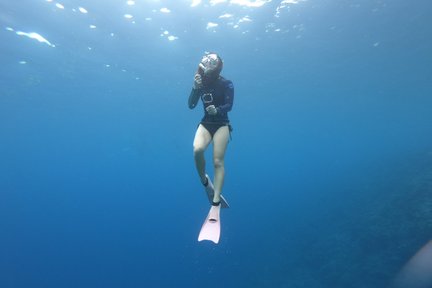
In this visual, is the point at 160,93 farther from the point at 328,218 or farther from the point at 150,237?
the point at 328,218

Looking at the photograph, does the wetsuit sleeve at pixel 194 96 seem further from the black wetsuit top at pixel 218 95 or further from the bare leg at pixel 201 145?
the bare leg at pixel 201 145

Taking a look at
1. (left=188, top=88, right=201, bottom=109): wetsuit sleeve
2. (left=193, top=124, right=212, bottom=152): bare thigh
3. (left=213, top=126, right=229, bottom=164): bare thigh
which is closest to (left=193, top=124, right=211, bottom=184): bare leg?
(left=193, top=124, right=212, bottom=152): bare thigh

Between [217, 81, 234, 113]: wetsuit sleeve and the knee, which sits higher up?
[217, 81, 234, 113]: wetsuit sleeve

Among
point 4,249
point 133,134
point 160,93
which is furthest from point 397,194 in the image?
point 133,134

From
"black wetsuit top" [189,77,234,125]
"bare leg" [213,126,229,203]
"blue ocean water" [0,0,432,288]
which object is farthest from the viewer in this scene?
"blue ocean water" [0,0,432,288]

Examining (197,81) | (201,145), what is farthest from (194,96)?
(201,145)

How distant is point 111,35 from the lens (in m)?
19.7

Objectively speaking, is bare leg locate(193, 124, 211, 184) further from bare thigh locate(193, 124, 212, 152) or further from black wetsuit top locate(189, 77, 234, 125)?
black wetsuit top locate(189, 77, 234, 125)

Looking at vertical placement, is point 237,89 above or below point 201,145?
above

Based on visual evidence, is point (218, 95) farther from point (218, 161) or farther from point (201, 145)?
point (218, 161)

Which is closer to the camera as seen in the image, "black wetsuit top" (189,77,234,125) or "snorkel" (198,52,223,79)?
"snorkel" (198,52,223,79)

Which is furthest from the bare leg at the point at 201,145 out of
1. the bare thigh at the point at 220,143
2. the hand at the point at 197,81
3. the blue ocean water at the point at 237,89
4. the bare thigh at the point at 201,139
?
the blue ocean water at the point at 237,89

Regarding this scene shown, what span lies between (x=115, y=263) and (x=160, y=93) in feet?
62.5

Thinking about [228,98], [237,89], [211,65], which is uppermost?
[237,89]
